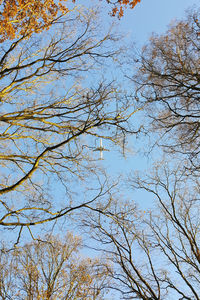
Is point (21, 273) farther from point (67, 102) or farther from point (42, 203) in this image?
point (67, 102)

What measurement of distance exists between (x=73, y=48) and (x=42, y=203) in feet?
13.5

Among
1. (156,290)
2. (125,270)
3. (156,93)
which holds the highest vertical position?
(156,93)

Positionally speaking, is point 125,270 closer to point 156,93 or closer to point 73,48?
point 156,93

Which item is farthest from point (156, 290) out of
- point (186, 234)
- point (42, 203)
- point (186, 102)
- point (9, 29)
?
point (9, 29)

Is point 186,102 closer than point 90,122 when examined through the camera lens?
No

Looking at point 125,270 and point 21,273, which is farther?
point 21,273

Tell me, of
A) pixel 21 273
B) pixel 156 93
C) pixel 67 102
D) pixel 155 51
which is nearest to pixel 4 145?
pixel 67 102

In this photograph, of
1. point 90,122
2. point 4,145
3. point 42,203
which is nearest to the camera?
point 90,122

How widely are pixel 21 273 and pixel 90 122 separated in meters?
9.65

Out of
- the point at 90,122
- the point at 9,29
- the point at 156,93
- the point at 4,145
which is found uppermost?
the point at 9,29

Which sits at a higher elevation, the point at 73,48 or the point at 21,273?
the point at 73,48

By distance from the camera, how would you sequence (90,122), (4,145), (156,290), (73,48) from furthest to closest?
(156,290) → (4,145) → (73,48) → (90,122)

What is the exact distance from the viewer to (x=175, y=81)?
582cm

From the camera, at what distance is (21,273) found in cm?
1081
